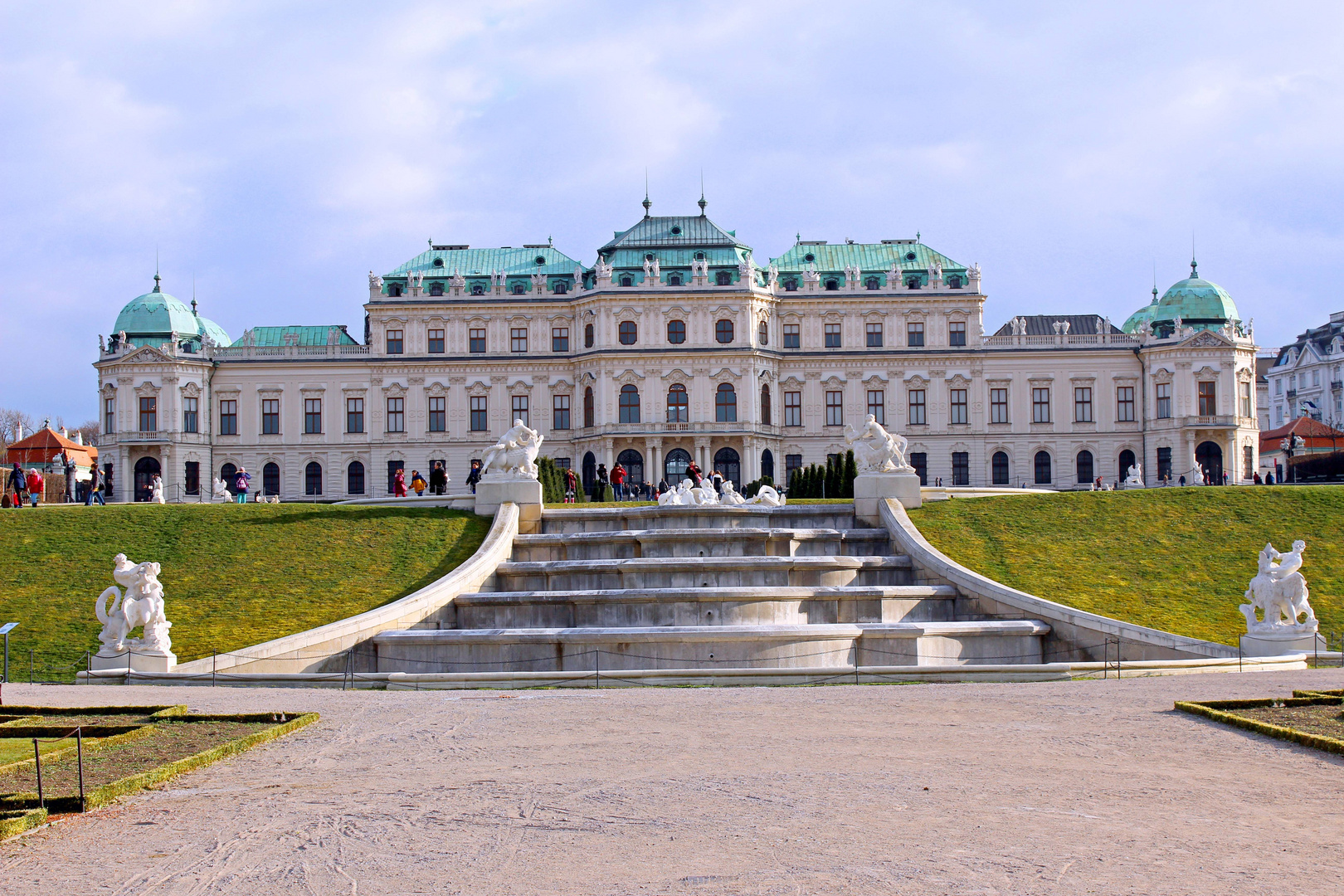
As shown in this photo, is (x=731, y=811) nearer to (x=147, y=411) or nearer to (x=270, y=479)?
(x=270, y=479)

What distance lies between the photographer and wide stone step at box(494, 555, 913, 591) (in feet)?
94.8

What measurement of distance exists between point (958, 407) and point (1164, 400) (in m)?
11.2

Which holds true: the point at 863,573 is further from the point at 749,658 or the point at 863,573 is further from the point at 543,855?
the point at 543,855

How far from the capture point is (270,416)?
75000 mm

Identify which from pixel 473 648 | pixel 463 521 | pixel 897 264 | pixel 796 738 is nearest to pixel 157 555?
pixel 463 521

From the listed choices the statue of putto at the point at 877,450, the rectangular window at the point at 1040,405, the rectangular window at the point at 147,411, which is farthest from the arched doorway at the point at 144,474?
the statue of putto at the point at 877,450

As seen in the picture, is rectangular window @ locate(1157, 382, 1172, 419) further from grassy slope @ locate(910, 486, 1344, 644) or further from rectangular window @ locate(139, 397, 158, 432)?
rectangular window @ locate(139, 397, 158, 432)

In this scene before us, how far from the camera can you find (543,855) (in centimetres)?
1002

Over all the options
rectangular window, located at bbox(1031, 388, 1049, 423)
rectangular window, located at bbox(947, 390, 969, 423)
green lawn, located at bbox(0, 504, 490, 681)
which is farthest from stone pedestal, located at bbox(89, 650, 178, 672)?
rectangular window, located at bbox(1031, 388, 1049, 423)

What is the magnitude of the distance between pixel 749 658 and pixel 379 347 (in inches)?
2146

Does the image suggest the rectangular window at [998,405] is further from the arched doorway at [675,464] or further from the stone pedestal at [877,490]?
the stone pedestal at [877,490]

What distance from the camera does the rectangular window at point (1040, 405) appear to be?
246ft

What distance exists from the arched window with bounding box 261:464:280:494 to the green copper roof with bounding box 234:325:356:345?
7484 millimetres

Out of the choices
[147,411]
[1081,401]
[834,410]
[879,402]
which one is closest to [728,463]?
[834,410]
